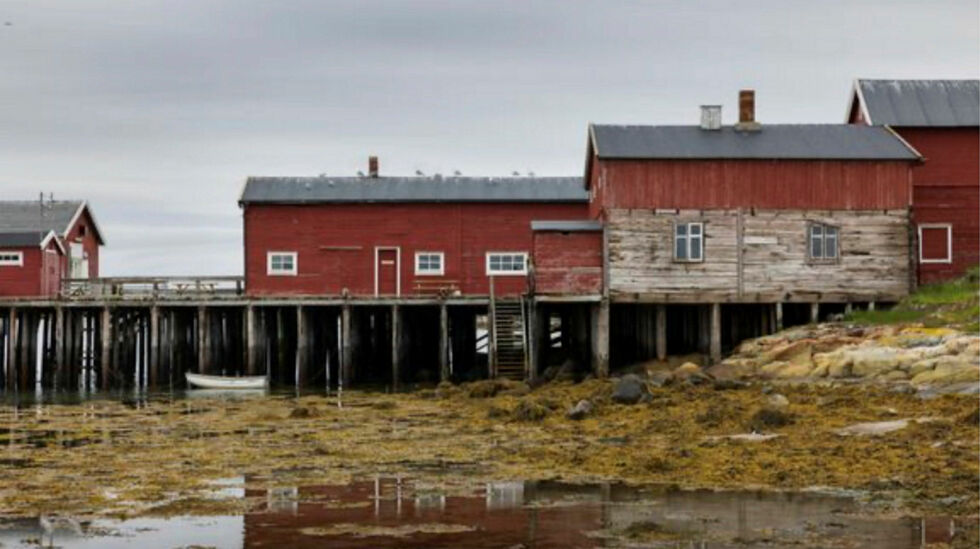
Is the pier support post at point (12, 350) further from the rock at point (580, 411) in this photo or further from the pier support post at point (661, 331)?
the rock at point (580, 411)

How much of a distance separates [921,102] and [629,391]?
2146 centimetres

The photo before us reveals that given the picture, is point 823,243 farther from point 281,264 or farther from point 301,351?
point 281,264

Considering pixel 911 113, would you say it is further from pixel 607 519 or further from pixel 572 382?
pixel 607 519

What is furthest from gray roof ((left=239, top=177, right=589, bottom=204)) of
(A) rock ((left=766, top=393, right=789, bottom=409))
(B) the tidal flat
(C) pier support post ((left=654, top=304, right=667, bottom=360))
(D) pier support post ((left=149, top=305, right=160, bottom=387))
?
(A) rock ((left=766, top=393, right=789, bottom=409))

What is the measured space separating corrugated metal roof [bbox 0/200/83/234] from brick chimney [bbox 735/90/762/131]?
25.8 metres

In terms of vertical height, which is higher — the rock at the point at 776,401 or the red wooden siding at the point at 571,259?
the red wooden siding at the point at 571,259

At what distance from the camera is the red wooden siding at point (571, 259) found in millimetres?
41969

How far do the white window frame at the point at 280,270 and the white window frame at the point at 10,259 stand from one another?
920 centimetres

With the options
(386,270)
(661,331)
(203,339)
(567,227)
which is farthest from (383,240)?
(661,331)

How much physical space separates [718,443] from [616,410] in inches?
249

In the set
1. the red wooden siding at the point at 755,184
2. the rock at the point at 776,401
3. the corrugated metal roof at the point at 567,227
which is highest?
the red wooden siding at the point at 755,184

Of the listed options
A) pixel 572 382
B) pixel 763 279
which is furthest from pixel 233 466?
pixel 763 279

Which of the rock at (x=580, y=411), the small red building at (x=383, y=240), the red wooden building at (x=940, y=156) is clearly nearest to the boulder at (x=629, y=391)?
the rock at (x=580, y=411)

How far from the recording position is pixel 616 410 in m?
29.7
